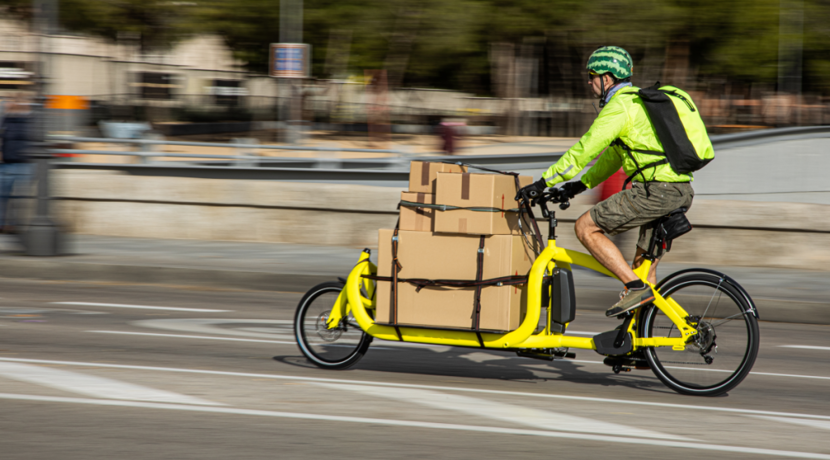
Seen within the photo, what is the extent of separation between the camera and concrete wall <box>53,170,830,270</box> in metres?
11.9

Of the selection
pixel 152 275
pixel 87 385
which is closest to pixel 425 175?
pixel 87 385

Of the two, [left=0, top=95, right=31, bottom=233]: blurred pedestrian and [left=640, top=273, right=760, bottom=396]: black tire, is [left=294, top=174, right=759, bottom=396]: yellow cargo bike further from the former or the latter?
[left=0, top=95, right=31, bottom=233]: blurred pedestrian

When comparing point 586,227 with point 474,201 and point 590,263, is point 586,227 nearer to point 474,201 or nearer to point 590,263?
point 590,263

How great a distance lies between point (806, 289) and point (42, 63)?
9.26 m

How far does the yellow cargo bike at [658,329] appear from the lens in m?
5.29

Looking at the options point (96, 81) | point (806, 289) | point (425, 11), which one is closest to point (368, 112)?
point (425, 11)

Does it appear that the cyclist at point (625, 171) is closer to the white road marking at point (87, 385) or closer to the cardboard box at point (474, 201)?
the cardboard box at point (474, 201)

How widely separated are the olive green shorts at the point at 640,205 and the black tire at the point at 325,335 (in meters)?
1.70

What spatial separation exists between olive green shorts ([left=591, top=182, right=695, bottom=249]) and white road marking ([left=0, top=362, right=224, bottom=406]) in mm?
2443

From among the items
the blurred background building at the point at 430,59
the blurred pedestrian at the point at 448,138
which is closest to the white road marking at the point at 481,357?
the blurred pedestrian at the point at 448,138

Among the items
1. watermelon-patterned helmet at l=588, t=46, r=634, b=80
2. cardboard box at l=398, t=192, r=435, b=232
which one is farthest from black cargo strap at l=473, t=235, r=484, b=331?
watermelon-patterned helmet at l=588, t=46, r=634, b=80

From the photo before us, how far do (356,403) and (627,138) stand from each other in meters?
2.14

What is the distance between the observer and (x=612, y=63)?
534 centimetres

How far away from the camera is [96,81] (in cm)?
3778
